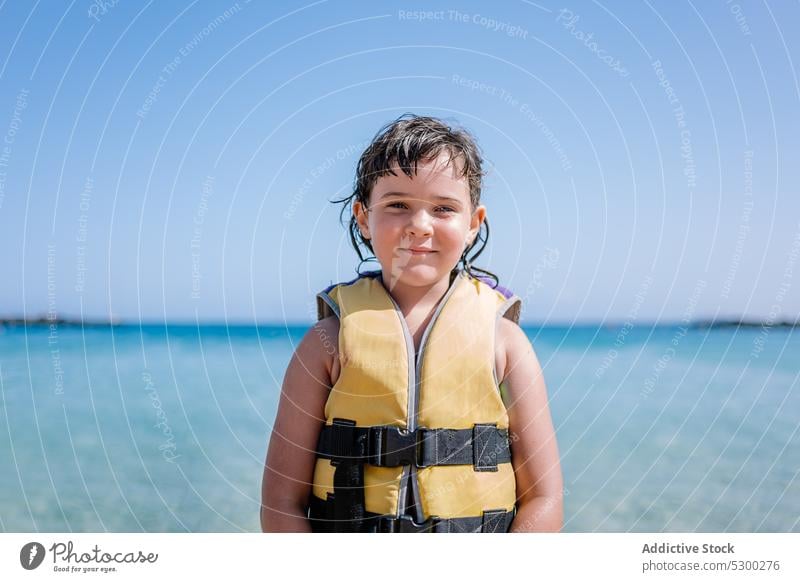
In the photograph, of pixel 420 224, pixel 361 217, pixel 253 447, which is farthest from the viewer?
pixel 253 447

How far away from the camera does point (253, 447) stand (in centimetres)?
797

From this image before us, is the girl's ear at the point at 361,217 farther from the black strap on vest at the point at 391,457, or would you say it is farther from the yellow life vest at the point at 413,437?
the black strap on vest at the point at 391,457

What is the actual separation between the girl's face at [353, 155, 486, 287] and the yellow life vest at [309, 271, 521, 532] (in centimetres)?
24

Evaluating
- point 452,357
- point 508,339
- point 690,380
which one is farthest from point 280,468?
point 690,380

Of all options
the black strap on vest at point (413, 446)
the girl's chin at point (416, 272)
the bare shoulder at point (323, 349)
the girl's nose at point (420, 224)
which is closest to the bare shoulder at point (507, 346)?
the black strap on vest at point (413, 446)

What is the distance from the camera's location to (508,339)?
286cm

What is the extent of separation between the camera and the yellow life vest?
8.95 ft

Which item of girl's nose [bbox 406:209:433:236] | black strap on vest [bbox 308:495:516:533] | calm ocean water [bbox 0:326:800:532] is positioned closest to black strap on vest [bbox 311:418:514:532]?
black strap on vest [bbox 308:495:516:533]

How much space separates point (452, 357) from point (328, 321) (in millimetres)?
511

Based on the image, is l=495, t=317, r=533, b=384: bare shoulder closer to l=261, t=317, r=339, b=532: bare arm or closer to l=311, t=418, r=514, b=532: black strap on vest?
l=311, t=418, r=514, b=532: black strap on vest

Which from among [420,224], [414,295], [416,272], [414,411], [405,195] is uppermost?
[405,195]

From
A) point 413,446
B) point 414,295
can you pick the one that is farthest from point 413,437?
point 414,295

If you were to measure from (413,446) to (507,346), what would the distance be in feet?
1.73

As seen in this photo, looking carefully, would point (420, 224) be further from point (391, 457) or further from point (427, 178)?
point (391, 457)
